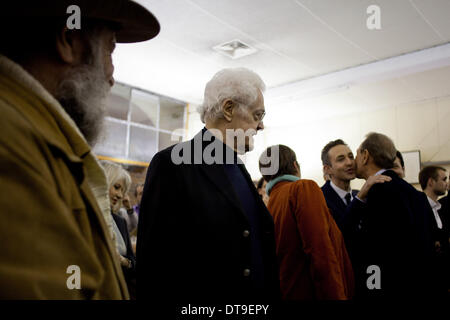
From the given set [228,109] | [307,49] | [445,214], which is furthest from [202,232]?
[307,49]

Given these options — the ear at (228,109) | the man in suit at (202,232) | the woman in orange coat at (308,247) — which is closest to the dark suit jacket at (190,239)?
the man in suit at (202,232)

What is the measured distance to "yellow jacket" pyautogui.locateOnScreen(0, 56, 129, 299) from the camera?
1.76ft

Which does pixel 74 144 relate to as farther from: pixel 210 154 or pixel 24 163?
pixel 210 154

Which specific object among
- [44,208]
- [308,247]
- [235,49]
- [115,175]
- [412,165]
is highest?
[235,49]

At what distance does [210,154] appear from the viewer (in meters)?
1.48

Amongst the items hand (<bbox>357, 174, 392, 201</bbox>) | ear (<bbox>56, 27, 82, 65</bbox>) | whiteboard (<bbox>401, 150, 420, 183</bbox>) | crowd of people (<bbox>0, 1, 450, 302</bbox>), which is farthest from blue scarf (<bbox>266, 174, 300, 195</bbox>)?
whiteboard (<bbox>401, 150, 420, 183</bbox>)

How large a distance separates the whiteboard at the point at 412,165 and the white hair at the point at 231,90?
620cm

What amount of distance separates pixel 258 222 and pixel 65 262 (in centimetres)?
97

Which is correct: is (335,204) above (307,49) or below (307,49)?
below

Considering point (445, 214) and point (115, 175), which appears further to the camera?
point (445, 214)

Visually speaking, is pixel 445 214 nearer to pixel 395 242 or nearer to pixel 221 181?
pixel 395 242

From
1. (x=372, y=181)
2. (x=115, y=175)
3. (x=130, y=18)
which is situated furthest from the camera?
(x=115, y=175)

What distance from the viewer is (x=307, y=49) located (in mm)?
5191

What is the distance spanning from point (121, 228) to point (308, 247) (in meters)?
1.41
